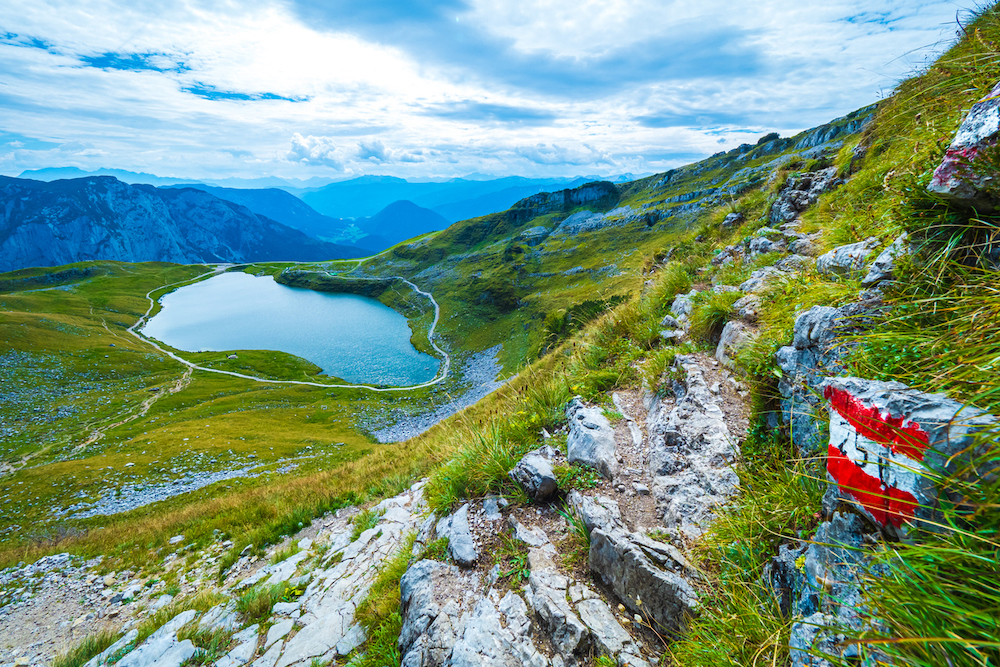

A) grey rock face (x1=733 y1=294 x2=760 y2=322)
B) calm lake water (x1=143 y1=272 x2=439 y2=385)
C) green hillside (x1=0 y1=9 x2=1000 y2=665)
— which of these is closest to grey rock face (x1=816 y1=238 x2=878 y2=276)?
green hillside (x1=0 y1=9 x2=1000 y2=665)

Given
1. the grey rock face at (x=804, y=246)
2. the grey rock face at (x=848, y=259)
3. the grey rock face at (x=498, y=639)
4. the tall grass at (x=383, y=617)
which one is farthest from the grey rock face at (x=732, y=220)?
the tall grass at (x=383, y=617)

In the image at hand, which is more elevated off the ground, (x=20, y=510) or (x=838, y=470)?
(x=838, y=470)

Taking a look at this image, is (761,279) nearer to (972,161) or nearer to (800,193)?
(972,161)

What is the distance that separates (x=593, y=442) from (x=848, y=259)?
448cm

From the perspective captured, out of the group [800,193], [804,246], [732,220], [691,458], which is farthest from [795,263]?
[732,220]

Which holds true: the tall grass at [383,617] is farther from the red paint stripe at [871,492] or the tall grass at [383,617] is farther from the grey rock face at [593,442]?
the red paint stripe at [871,492]

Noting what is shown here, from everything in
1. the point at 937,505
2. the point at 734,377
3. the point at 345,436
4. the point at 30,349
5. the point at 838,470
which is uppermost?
the point at 937,505

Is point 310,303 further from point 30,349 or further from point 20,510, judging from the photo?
point 20,510

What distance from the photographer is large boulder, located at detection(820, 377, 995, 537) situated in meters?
2.12

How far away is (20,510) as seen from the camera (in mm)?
30016

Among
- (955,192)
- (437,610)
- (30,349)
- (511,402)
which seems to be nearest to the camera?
(955,192)

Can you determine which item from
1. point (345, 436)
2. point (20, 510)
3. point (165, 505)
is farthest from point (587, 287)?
point (20, 510)

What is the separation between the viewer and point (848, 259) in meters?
5.09

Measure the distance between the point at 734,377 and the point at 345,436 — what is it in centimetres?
5302
